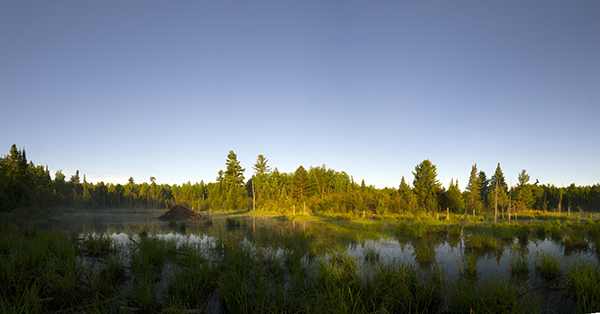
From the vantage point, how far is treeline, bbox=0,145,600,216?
38719mm

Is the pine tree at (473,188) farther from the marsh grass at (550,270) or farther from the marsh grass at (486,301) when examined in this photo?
the marsh grass at (486,301)

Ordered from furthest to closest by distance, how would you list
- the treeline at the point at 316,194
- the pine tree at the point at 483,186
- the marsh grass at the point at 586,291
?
the pine tree at the point at 483,186 → the treeline at the point at 316,194 → the marsh grass at the point at 586,291

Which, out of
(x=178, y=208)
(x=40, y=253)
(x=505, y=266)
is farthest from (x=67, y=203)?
(x=505, y=266)

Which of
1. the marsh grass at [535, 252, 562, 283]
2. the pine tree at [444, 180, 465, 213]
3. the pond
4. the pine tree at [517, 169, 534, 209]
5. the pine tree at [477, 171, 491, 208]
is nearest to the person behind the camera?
the pond

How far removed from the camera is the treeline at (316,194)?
38719 mm

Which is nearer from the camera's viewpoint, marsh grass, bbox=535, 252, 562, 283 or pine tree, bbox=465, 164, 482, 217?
marsh grass, bbox=535, 252, 562, 283

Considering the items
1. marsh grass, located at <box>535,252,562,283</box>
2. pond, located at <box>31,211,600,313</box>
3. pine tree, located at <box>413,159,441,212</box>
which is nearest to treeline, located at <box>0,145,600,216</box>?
pine tree, located at <box>413,159,441,212</box>

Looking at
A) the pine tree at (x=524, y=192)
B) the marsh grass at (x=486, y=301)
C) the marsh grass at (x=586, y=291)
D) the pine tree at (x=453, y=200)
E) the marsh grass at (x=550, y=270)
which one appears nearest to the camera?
the marsh grass at (x=486, y=301)

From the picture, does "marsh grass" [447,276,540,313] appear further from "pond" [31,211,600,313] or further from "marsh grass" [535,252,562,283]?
"marsh grass" [535,252,562,283]

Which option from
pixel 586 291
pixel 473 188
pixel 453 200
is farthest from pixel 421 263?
pixel 473 188

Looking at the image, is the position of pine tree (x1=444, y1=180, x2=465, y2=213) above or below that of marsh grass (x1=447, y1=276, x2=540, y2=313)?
below

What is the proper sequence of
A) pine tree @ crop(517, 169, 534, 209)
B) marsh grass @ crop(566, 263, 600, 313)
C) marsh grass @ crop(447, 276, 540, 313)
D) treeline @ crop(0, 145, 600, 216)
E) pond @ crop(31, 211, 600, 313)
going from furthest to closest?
pine tree @ crop(517, 169, 534, 209), treeline @ crop(0, 145, 600, 216), pond @ crop(31, 211, 600, 313), marsh grass @ crop(566, 263, 600, 313), marsh grass @ crop(447, 276, 540, 313)

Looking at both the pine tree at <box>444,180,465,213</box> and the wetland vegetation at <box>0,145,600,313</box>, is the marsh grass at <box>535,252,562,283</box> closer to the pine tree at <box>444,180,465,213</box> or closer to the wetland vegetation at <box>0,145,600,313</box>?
the wetland vegetation at <box>0,145,600,313</box>

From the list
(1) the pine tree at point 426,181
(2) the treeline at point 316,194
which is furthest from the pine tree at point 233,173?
(1) the pine tree at point 426,181
